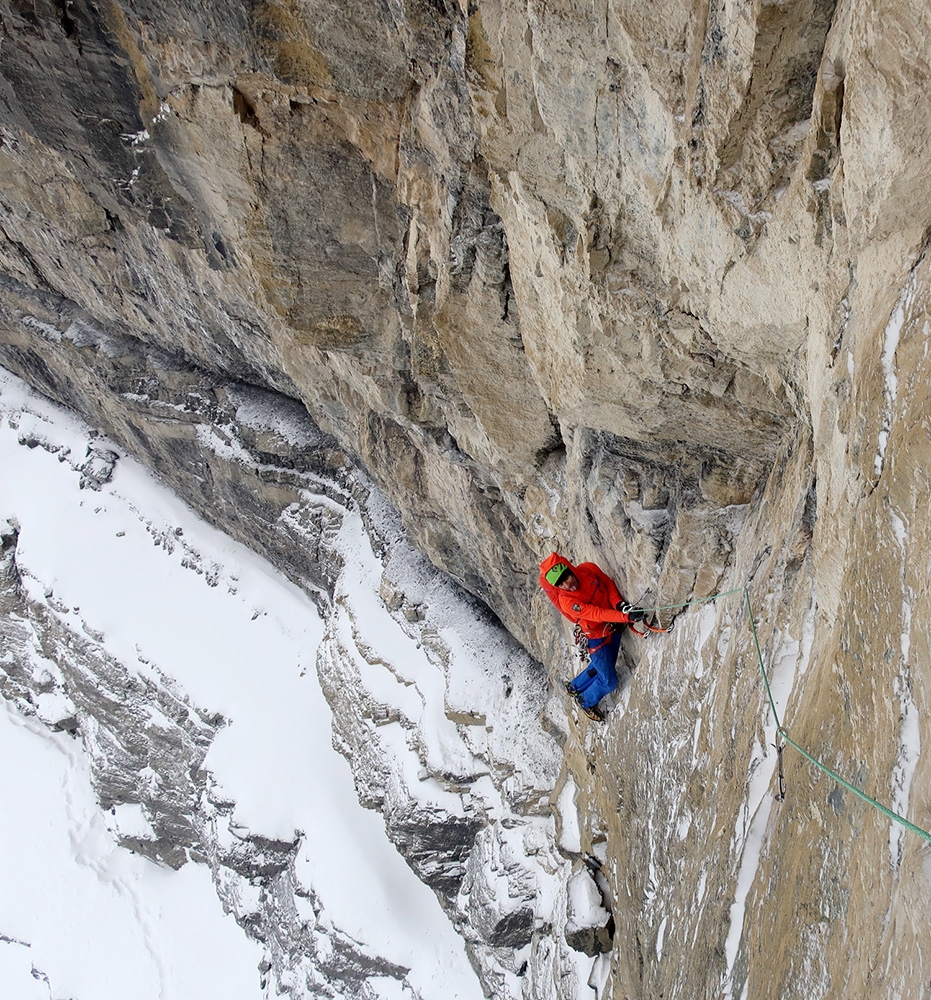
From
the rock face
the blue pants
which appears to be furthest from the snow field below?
the blue pants

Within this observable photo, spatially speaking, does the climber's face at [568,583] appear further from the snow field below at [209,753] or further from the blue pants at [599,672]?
the snow field below at [209,753]

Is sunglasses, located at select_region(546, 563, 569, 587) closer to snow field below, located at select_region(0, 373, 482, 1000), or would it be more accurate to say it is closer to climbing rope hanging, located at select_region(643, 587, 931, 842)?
climbing rope hanging, located at select_region(643, 587, 931, 842)

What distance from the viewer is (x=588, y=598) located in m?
5.34

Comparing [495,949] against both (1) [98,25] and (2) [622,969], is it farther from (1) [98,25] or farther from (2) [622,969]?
(1) [98,25]

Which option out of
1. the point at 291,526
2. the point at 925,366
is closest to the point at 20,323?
the point at 291,526

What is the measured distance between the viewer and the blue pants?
5.51 metres

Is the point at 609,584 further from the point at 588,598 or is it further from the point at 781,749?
the point at 781,749

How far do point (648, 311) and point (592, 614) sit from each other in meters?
2.41

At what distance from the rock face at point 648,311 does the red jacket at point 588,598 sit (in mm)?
267

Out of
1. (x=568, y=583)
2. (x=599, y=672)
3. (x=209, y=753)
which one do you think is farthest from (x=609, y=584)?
(x=209, y=753)

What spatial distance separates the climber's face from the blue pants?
0.51 m

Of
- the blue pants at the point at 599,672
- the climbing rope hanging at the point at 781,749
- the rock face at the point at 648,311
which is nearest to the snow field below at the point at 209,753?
the rock face at the point at 648,311

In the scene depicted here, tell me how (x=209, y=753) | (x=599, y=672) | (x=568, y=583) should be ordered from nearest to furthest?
(x=568, y=583)
(x=599, y=672)
(x=209, y=753)

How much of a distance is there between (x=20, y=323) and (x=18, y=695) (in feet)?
28.0
